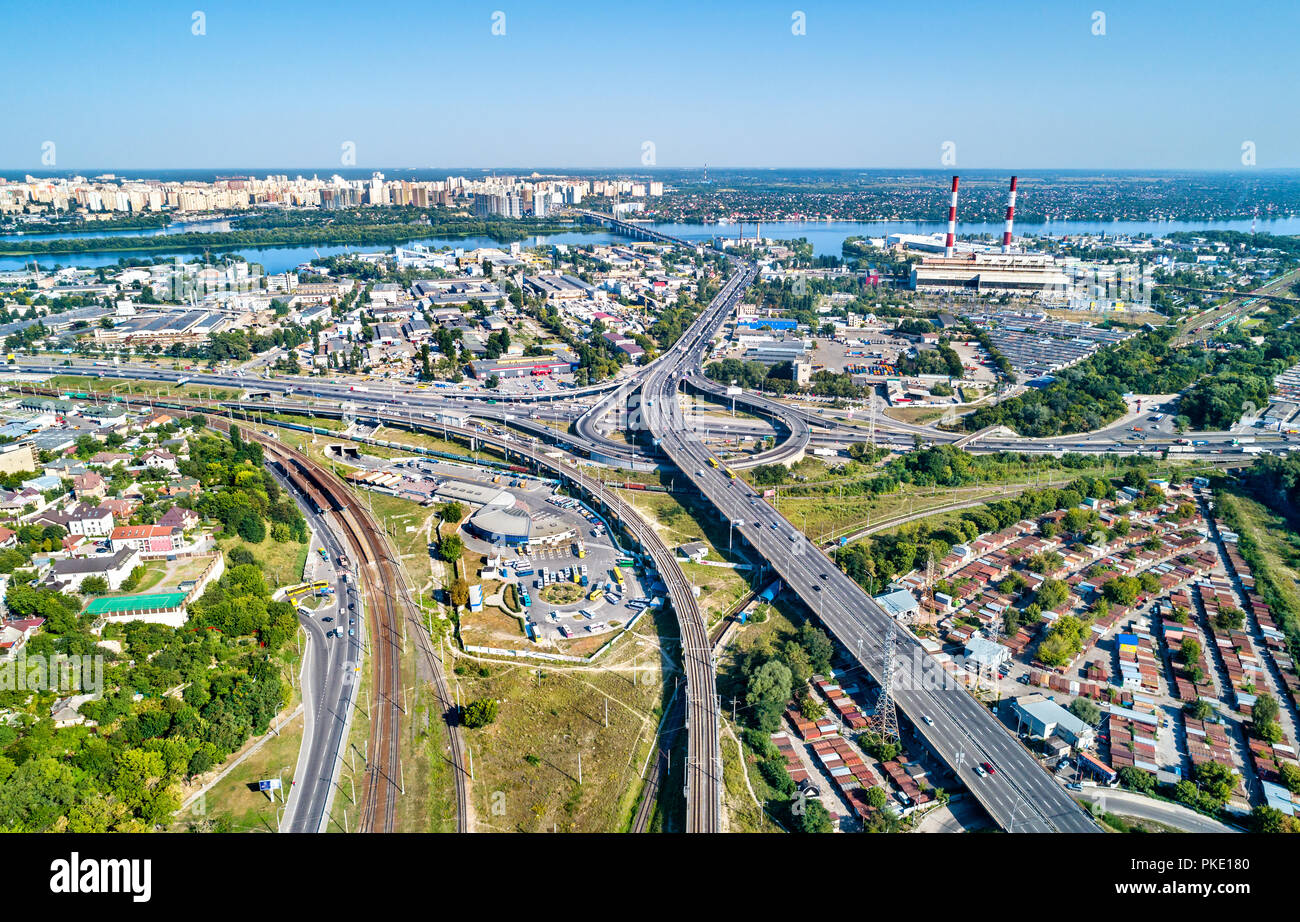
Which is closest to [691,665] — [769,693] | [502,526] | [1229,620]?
[769,693]

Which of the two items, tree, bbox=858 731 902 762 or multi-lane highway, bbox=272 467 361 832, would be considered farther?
tree, bbox=858 731 902 762

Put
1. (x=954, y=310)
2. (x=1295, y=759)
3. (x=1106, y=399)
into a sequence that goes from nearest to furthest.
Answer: (x=1295, y=759) → (x=1106, y=399) → (x=954, y=310)

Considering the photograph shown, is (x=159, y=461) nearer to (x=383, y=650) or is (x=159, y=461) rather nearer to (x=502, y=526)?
(x=502, y=526)

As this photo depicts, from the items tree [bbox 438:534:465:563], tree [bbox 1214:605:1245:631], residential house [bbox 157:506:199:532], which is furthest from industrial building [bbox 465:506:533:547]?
tree [bbox 1214:605:1245:631]

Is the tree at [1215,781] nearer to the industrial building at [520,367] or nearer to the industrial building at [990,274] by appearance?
the industrial building at [520,367]

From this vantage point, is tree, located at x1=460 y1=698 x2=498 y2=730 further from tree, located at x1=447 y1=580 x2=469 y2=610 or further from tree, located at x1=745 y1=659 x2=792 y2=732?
tree, located at x1=745 y1=659 x2=792 y2=732
